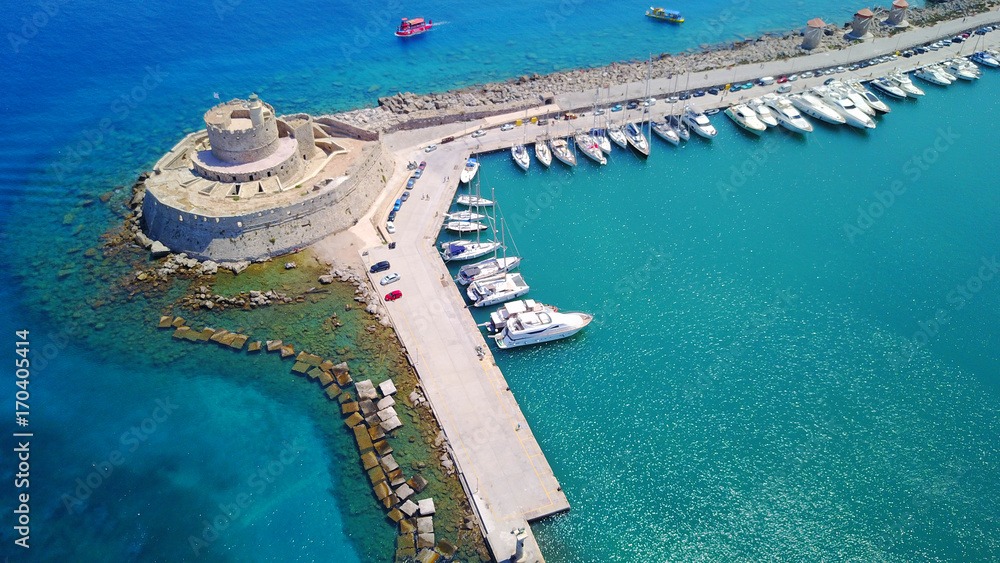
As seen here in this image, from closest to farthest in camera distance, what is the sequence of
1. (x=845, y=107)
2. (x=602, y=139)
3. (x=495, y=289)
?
(x=495, y=289) < (x=602, y=139) < (x=845, y=107)

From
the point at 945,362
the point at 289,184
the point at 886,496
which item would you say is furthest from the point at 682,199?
the point at 289,184

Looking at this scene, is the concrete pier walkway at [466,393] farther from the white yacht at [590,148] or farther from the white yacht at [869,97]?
the white yacht at [869,97]

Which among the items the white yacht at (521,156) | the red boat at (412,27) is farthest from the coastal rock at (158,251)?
the red boat at (412,27)

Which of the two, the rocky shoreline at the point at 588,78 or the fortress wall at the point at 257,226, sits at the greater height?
the rocky shoreline at the point at 588,78

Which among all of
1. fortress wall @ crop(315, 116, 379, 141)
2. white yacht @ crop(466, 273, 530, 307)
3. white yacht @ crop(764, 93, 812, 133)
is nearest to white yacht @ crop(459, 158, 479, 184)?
fortress wall @ crop(315, 116, 379, 141)

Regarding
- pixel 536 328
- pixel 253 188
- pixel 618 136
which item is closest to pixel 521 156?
pixel 618 136

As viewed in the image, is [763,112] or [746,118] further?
[763,112]

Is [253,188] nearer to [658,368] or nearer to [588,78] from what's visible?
[658,368]
